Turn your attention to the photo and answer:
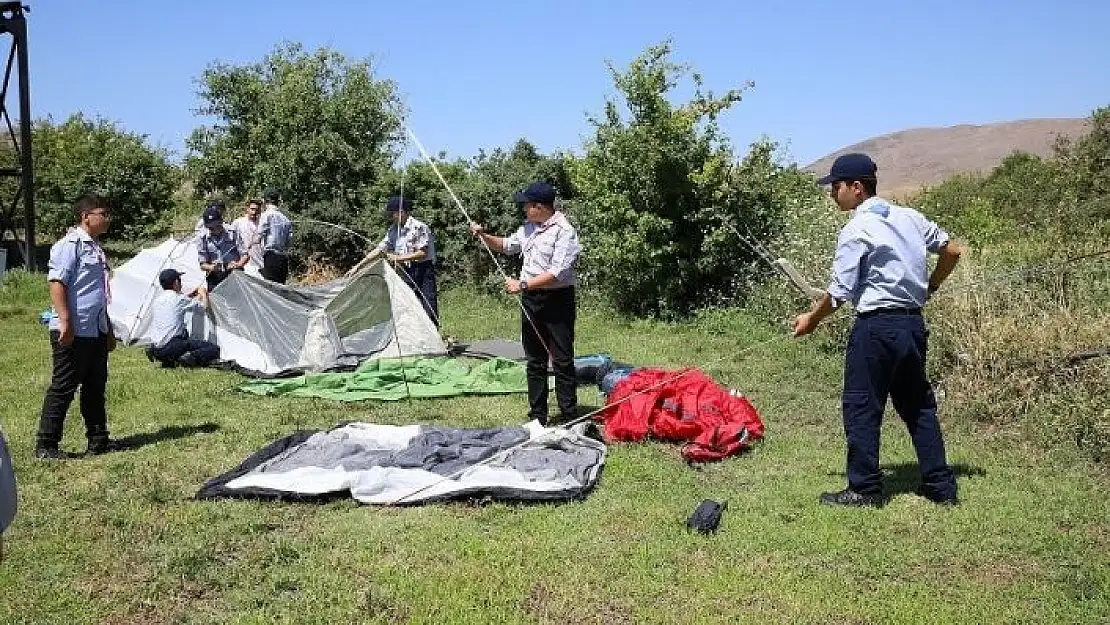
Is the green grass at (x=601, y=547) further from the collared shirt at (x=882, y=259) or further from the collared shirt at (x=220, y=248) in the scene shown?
the collared shirt at (x=220, y=248)

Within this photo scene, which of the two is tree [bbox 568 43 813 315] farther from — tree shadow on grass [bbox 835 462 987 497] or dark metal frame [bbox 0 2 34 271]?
dark metal frame [bbox 0 2 34 271]

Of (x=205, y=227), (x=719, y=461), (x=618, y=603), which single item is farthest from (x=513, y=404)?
(x=205, y=227)

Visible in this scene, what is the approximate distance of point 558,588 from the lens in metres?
3.97

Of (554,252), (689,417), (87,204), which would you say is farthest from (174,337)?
(689,417)

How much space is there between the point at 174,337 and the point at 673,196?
5.58 metres

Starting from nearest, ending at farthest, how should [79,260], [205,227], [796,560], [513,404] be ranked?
[796,560] → [79,260] → [513,404] → [205,227]

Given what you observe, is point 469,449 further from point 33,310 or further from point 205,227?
point 33,310

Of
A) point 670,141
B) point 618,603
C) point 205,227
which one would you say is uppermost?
point 670,141

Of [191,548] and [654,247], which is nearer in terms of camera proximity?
[191,548]

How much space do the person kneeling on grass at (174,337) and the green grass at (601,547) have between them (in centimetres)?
257

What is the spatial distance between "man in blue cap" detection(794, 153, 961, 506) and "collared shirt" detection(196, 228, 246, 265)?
7.09 meters

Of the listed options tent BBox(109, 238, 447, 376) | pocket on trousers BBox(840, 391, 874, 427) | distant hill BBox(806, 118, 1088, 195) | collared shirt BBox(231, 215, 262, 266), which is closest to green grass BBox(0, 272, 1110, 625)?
pocket on trousers BBox(840, 391, 874, 427)

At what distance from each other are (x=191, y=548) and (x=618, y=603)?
77.9 inches

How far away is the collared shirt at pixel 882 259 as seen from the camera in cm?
463
